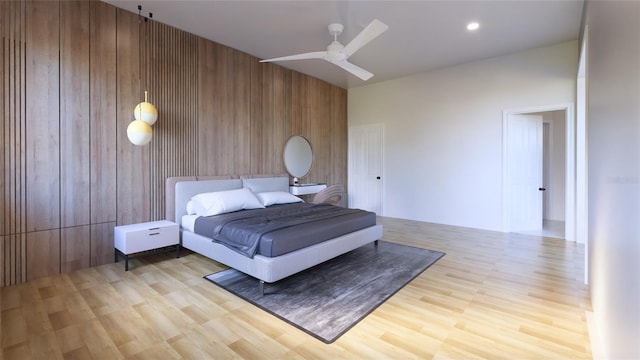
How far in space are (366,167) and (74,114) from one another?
546 centimetres

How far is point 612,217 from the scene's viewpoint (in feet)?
5.03

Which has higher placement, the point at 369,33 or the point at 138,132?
the point at 369,33

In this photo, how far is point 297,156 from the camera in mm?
6023

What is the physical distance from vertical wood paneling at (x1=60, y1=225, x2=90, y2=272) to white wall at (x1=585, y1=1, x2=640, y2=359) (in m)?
4.48

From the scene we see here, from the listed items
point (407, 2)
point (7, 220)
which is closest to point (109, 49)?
point (7, 220)

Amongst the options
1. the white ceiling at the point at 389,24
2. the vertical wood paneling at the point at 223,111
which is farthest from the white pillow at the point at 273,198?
the white ceiling at the point at 389,24

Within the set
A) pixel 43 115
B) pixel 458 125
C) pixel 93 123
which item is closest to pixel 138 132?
pixel 93 123

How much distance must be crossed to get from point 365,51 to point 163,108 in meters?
3.22

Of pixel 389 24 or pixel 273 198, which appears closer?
pixel 389 24

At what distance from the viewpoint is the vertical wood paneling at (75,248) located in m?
3.21

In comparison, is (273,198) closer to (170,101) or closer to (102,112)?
(170,101)

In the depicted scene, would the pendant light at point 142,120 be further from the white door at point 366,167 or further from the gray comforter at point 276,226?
the white door at point 366,167

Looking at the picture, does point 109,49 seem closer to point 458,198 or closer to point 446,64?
point 446,64

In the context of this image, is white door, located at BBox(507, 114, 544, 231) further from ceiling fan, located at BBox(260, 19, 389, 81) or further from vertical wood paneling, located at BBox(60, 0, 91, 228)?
vertical wood paneling, located at BBox(60, 0, 91, 228)
